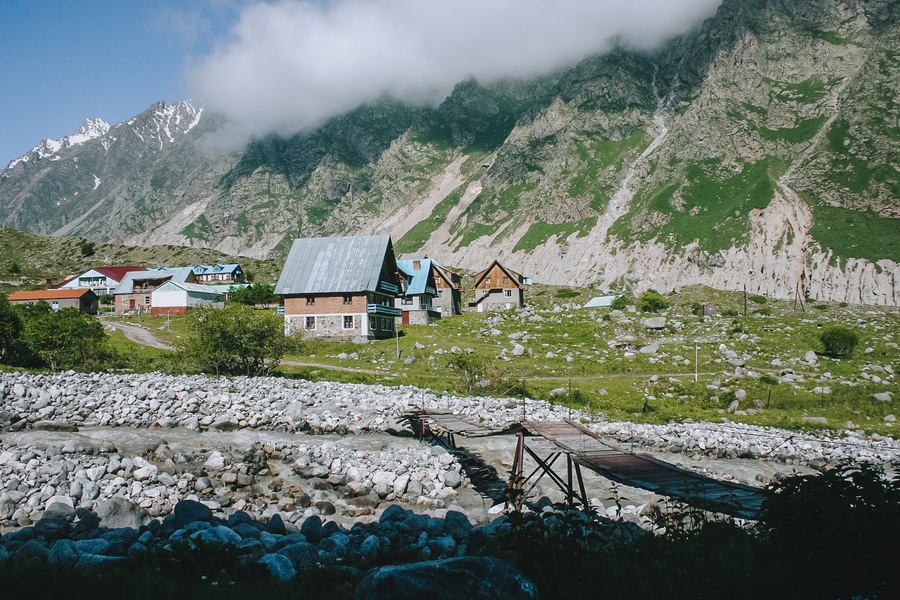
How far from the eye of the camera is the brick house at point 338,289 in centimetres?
5641

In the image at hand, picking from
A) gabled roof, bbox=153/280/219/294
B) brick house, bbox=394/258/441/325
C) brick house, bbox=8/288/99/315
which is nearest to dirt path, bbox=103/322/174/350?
gabled roof, bbox=153/280/219/294

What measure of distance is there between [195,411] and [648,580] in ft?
74.0

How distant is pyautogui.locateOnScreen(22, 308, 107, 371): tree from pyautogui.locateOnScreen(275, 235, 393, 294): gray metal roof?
24123 millimetres

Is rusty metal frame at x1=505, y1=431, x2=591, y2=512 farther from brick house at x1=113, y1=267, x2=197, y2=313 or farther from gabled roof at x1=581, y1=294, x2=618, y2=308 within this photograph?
brick house at x1=113, y1=267, x2=197, y2=313

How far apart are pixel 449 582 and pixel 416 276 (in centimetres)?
7089

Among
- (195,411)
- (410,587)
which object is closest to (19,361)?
(195,411)

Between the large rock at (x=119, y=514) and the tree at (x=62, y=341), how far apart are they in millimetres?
22871

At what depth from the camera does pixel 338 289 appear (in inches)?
2232

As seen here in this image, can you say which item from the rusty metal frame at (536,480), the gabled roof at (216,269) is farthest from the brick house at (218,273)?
the rusty metal frame at (536,480)

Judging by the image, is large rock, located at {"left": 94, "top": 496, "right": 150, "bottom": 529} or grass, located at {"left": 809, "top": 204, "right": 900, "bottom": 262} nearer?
large rock, located at {"left": 94, "top": 496, "right": 150, "bottom": 529}

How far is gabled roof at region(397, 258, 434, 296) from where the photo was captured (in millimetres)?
75562

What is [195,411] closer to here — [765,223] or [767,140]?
[765,223]

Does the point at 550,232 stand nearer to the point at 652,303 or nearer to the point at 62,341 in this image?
the point at 652,303

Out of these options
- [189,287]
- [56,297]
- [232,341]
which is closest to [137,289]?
[56,297]
